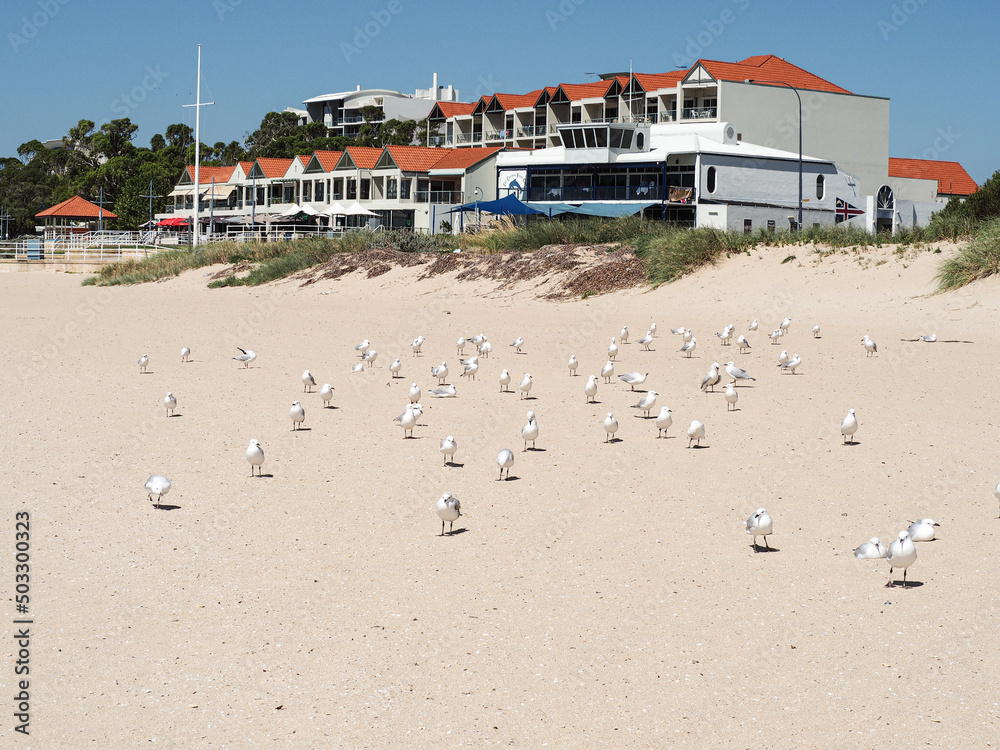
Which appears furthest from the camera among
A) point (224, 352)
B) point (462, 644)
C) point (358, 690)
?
point (224, 352)

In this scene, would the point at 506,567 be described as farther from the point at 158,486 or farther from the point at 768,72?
the point at 768,72

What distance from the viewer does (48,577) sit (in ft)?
24.2

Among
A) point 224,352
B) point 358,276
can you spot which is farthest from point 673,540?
point 358,276

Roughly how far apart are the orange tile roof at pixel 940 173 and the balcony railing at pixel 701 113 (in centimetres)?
1727

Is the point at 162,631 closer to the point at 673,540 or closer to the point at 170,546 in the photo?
the point at 170,546

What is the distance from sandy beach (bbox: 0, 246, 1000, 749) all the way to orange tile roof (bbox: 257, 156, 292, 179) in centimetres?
6765

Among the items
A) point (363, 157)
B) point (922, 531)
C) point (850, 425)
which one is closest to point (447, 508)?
point (922, 531)

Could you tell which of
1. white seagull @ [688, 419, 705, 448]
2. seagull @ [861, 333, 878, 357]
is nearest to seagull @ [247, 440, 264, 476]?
white seagull @ [688, 419, 705, 448]

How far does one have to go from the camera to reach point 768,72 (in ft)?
226

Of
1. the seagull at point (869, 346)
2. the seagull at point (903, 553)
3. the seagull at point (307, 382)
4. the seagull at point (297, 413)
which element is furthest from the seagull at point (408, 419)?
the seagull at point (869, 346)

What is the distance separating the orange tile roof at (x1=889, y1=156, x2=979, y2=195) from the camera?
7762cm

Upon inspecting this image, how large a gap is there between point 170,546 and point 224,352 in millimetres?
12886

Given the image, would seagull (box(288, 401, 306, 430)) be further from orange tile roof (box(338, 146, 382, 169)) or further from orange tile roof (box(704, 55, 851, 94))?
orange tile roof (box(338, 146, 382, 169))

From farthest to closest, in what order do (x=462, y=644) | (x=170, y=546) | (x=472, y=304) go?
(x=472, y=304) → (x=170, y=546) → (x=462, y=644)
